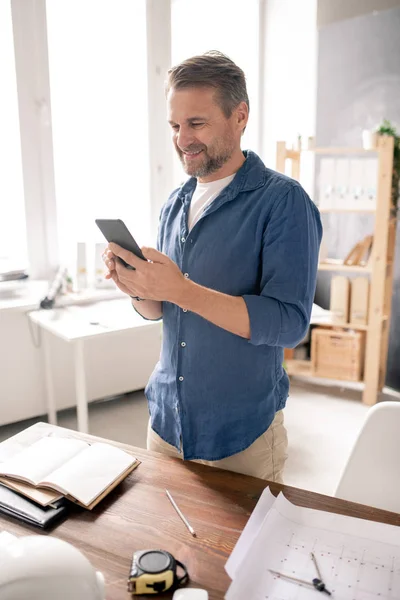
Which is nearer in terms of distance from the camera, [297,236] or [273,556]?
[273,556]

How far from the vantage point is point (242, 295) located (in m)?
1.19

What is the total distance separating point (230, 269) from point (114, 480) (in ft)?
1.72

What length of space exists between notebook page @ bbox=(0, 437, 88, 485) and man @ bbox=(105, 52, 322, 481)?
0.89ft

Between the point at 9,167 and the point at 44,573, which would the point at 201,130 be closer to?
the point at 44,573

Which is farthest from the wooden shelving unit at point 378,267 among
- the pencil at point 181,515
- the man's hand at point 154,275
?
the pencil at point 181,515

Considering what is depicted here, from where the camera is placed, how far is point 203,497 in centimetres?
103

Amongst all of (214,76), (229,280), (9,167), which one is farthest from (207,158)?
(9,167)

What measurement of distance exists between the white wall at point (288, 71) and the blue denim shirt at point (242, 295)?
2.89 m

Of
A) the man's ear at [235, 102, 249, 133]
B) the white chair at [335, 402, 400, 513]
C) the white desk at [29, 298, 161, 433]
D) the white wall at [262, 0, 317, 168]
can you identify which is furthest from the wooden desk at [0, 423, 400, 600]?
the white wall at [262, 0, 317, 168]

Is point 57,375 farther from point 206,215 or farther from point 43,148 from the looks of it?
point 206,215

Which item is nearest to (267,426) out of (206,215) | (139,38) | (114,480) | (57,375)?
(114,480)

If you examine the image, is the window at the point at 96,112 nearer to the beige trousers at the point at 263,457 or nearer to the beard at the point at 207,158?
the beard at the point at 207,158

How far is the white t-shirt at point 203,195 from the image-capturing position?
4.31 feet

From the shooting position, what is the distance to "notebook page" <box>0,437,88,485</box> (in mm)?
1048
